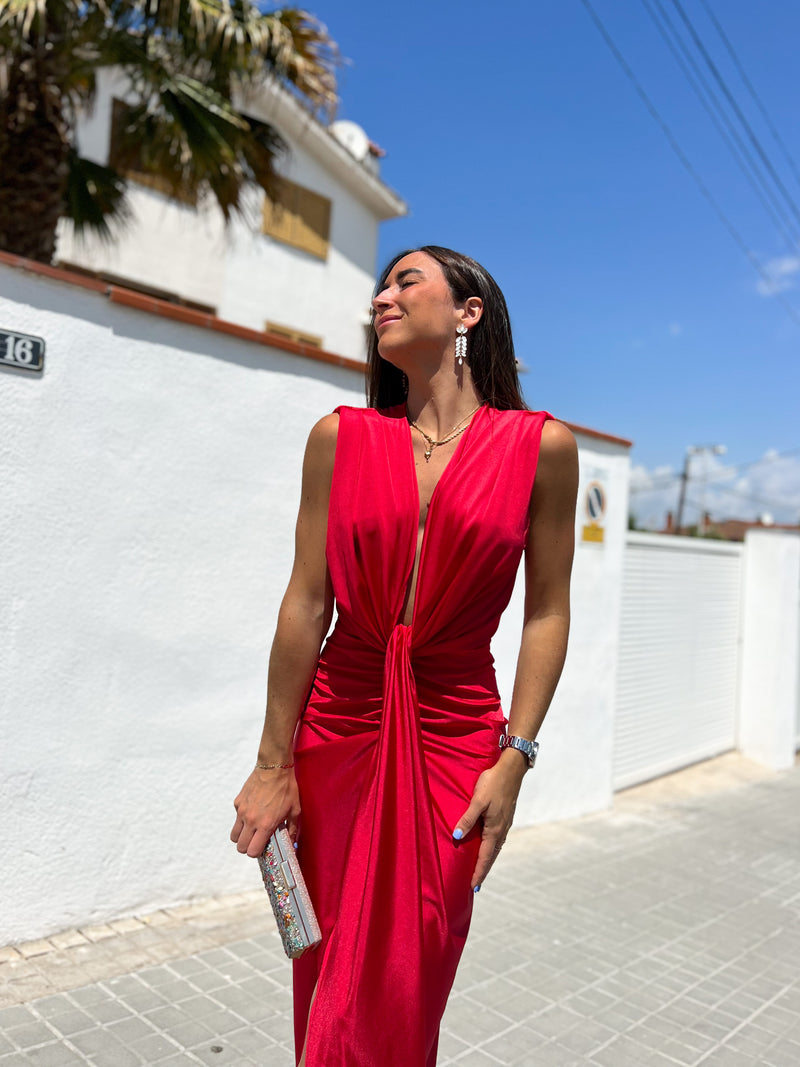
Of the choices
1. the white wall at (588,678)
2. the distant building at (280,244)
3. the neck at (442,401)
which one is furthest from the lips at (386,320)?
the distant building at (280,244)

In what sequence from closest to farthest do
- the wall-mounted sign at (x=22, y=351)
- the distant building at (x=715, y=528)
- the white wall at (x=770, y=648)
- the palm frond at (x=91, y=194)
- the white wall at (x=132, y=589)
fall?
1. the wall-mounted sign at (x=22, y=351)
2. the white wall at (x=132, y=589)
3. the palm frond at (x=91, y=194)
4. the white wall at (x=770, y=648)
5. the distant building at (x=715, y=528)

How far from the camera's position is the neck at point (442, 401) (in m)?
2.03

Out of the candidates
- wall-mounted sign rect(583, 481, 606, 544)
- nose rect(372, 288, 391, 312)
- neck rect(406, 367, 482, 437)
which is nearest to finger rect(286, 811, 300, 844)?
neck rect(406, 367, 482, 437)

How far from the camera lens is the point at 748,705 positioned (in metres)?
9.16

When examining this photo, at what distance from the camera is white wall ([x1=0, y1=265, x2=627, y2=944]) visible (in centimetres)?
343

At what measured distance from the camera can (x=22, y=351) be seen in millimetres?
3375

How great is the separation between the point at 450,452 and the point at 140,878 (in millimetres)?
2748

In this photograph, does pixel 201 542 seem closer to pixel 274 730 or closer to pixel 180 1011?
pixel 180 1011

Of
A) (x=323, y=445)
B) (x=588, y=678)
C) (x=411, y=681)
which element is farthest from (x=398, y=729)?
(x=588, y=678)

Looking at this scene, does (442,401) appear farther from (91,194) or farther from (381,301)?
(91,194)

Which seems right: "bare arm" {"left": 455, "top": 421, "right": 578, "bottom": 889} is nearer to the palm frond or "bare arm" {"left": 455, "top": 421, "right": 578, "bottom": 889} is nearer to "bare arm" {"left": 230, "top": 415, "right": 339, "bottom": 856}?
"bare arm" {"left": 230, "top": 415, "right": 339, "bottom": 856}

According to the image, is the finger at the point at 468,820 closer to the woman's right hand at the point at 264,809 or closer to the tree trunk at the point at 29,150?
the woman's right hand at the point at 264,809

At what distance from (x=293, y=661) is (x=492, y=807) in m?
0.51

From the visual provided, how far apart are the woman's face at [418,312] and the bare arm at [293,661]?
0.24 meters
